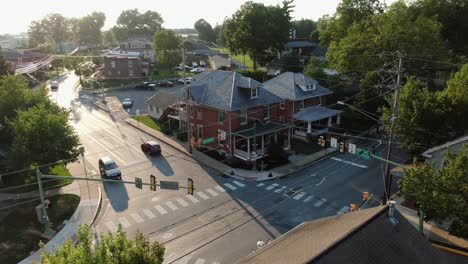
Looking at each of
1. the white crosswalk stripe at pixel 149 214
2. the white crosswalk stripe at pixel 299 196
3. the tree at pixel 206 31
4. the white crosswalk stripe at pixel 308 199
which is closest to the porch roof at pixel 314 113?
the white crosswalk stripe at pixel 299 196

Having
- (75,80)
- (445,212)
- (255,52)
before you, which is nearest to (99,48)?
(75,80)

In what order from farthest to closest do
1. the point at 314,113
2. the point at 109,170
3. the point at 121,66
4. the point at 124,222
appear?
the point at 121,66 < the point at 314,113 < the point at 109,170 < the point at 124,222

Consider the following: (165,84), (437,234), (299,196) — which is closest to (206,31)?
(165,84)

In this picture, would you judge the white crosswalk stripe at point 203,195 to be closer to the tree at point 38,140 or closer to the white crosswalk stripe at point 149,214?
the white crosswalk stripe at point 149,214

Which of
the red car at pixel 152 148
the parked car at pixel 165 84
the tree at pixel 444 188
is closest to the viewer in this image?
the tree at pixel 444 188

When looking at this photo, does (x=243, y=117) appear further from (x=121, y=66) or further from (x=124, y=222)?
(x=121, y=66)

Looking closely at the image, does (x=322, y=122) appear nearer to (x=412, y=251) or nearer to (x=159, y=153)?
(x=159, y=153)

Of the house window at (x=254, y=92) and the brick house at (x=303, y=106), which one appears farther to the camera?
the brick house at (x=303, y=106)

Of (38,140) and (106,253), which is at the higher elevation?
(106,253)
